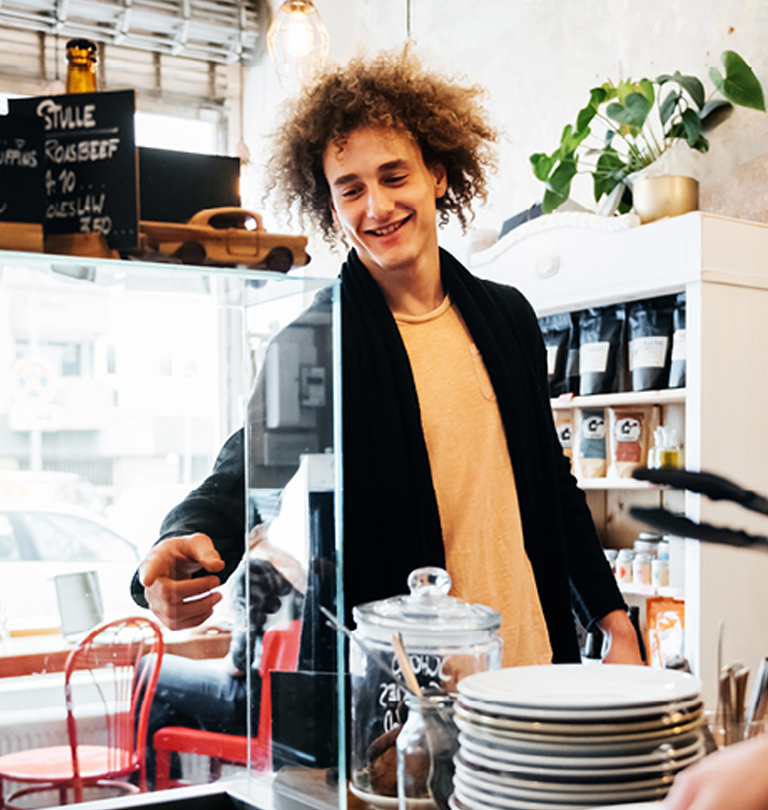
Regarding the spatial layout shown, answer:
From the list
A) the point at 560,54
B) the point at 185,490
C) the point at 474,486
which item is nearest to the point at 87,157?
the point at 185,490

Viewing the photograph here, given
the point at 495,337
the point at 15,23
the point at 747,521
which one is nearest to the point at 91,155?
the point at 495,337

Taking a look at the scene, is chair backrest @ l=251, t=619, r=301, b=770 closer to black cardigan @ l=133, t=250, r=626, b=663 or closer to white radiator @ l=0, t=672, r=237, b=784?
white radiator @ l=0, t=672, r=237, b=784

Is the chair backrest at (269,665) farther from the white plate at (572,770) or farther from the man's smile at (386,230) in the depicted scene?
the man's smile at (386,230)

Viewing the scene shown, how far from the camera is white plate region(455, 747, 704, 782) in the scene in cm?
59

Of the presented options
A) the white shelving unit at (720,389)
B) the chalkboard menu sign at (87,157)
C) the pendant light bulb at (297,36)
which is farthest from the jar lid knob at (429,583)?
the pendant light bulb at (297,36)

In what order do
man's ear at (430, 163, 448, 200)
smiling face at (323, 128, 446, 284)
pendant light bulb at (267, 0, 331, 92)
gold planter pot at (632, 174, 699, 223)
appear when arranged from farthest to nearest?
pendant light bulb at (267, 0, 331, 92)
gold planter pot at (632, 174, 699, 223)
man's ear at (430, 163, 448, 200)
smiling face at (323, 128, 446, 284)

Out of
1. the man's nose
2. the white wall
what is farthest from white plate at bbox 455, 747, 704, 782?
the white wall

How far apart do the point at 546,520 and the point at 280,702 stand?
2.40ft

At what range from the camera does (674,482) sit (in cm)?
42

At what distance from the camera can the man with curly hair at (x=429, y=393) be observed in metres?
1.35

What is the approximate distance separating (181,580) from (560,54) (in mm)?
3142

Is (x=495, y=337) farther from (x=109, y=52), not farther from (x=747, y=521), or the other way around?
(x=109, y=52)

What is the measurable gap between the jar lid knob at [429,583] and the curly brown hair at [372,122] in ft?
2.82

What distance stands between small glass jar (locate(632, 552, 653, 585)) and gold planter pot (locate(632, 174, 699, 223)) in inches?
37.8
